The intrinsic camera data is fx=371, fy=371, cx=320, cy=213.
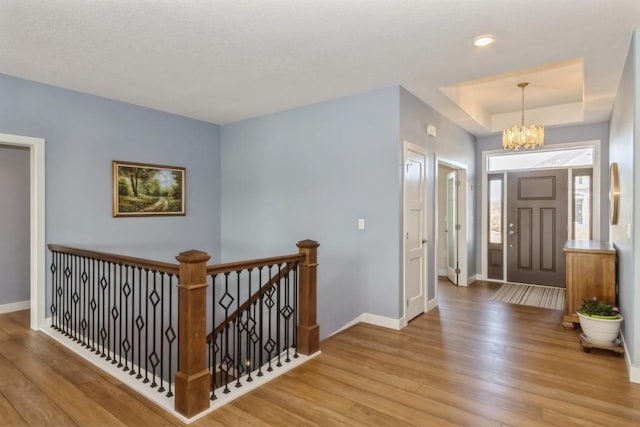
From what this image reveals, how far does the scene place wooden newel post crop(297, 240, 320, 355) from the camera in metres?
3.20

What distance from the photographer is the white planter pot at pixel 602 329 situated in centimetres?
323

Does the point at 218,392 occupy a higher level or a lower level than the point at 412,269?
lower

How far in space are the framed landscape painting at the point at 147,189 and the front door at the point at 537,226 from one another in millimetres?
5408

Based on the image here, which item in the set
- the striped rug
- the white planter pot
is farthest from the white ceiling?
the striped rug

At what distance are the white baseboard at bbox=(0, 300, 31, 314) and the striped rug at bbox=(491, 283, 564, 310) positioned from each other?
6.23 m

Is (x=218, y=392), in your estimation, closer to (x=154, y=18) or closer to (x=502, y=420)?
(x=502, y=420)

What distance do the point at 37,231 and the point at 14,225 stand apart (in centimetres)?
126

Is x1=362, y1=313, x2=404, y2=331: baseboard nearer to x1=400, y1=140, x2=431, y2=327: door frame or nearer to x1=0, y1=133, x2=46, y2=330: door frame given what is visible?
x1=400, y1=140, x2=431, y2=327: door frame

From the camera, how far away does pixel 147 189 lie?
483cm

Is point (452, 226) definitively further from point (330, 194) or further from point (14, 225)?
point (14, 225)

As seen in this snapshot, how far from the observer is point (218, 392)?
8.45 ft

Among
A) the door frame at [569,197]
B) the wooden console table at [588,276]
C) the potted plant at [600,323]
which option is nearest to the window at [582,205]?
the door frame at [569,197]

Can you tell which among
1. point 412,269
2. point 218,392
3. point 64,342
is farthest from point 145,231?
point 412,269

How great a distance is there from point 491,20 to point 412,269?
265 cm
